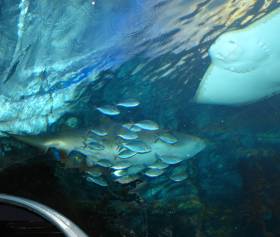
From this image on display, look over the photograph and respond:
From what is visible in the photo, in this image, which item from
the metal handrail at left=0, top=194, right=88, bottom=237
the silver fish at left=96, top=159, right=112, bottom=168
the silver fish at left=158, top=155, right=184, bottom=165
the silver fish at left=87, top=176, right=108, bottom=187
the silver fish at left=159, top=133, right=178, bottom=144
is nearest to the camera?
the metal handrail at left=0, top=194, right=88, bottom=237

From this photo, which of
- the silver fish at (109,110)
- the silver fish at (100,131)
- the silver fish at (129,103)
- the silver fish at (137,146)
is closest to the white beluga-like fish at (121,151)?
the silver fish at (137,146)

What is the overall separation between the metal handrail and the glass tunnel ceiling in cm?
400

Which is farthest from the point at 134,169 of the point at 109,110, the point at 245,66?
the point at 245,66

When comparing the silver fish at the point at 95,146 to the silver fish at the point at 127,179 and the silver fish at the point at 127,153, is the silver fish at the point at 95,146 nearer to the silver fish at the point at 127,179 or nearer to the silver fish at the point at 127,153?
the silver fish at the point at 127,153

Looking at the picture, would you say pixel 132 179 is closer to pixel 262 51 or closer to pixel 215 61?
pixel 215 61

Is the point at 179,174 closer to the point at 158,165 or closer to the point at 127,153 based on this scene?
the point at 158,165

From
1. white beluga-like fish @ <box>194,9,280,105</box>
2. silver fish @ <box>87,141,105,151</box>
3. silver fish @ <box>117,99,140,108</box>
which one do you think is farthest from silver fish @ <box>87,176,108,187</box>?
white beluga-like fish @ <box>194,9,280,105</box>

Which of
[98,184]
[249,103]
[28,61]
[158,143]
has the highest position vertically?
[28,61]

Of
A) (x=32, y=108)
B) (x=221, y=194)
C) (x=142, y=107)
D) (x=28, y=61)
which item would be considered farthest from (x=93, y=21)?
(x=221, y=194)

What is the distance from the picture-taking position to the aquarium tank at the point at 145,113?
18.7 ft

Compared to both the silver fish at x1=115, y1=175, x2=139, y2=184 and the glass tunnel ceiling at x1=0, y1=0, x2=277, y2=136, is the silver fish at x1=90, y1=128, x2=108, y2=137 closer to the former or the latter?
the glass tunnel ceiling at x1=0, y1=0, x2=277, y2=136

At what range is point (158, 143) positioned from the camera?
7387mm

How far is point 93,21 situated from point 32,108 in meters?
2.83

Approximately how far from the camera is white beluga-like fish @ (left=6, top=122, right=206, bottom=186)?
7379 millimetres
